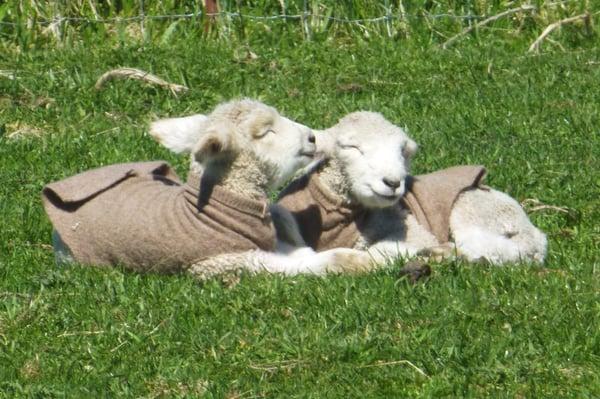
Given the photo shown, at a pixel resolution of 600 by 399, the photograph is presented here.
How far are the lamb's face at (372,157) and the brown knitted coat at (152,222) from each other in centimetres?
49

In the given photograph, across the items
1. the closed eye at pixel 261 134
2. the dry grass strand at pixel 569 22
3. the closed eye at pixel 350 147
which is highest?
the closed eye at pixel 261 134

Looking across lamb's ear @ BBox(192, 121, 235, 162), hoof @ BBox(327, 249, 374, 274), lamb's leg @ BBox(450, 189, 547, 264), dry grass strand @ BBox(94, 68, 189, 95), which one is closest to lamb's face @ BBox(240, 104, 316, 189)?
lamb's ear @ BBox(192, 121, 235, 162)

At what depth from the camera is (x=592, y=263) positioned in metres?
6.73

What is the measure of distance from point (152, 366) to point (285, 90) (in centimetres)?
515

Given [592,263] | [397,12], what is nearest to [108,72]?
[397,12]

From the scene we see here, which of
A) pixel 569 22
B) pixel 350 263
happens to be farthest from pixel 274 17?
pixel 350 263

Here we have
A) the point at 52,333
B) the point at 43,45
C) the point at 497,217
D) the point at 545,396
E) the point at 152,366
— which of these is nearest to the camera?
the point at 545,396

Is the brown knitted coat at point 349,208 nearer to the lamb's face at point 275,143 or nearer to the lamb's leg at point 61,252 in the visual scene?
the lamb's face at point 275,143

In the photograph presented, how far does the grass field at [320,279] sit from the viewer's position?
5426 millimetres

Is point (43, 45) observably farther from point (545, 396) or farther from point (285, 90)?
point (545, 396)

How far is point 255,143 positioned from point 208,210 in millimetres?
399

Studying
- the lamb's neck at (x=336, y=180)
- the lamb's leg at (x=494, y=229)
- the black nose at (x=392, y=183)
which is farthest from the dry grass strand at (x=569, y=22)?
the black nose at (x=392, y=183)

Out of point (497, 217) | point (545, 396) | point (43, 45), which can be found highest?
point (545, 396)

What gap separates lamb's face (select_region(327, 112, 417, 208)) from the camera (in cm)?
700
